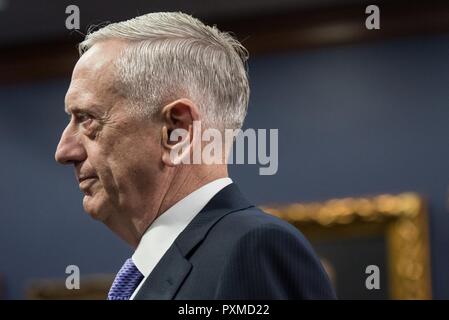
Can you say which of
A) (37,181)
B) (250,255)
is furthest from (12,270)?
(250,255)

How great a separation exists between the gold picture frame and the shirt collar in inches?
A: 112

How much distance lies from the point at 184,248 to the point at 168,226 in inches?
3.8

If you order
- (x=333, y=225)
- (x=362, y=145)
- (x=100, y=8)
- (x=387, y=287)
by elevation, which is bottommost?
(x=387, y=287)

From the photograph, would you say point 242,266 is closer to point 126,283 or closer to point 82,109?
point 126,283

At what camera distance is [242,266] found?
1635mm

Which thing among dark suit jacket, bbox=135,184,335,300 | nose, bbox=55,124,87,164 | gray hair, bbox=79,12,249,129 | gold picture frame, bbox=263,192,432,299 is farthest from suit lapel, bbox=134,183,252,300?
gold picture frame, bbox=263,192,432,299

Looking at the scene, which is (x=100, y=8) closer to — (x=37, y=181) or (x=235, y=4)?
(x=235, y=4)

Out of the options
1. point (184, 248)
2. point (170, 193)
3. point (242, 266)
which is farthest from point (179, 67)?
point (242, 266)

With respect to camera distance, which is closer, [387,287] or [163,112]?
[163,112]

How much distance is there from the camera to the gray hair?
1.96 metres

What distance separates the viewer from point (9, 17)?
5316 mm

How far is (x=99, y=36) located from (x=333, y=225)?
294 centimetres

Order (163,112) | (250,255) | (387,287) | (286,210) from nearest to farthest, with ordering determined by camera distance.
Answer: (250,255) → (163,112) → (387,287) → (286,210)

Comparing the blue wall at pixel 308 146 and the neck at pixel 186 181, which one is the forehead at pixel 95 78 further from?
the blue wall at pixel 308 146
